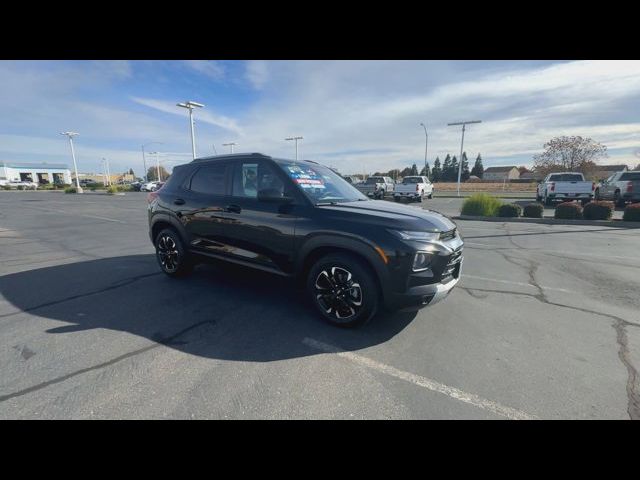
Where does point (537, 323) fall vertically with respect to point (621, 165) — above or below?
below

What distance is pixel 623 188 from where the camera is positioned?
1638 centimetres

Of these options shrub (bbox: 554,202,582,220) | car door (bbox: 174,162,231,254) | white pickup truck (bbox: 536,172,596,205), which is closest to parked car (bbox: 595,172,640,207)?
white pickup truck (bbox: 536,172,596,205)

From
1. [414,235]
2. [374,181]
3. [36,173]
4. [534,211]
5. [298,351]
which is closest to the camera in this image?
[298,351]

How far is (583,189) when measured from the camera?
1662 centimetres

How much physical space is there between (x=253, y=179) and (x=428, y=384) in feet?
10.3

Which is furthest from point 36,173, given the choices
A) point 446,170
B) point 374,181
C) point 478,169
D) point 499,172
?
point 499,172

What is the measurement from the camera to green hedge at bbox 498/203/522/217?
518 inches

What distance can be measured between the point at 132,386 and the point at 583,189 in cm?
2175

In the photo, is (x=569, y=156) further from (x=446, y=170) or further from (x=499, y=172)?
(x=499, y=172)

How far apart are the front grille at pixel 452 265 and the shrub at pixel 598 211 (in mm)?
12412

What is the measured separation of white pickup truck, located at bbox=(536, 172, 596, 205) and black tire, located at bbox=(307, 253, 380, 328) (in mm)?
19550

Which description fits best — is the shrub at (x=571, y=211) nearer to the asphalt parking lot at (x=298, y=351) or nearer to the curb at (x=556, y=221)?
the curb at (x=556, y=221)

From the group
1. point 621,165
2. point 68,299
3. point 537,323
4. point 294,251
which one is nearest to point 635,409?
point 537,323
